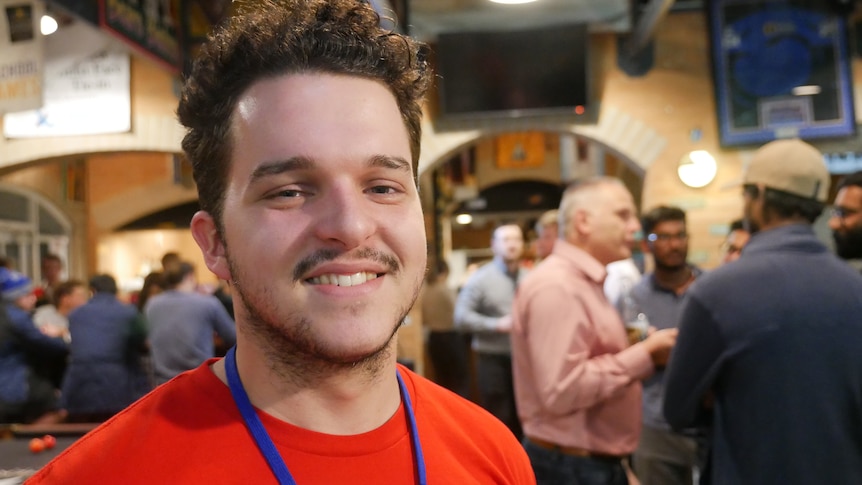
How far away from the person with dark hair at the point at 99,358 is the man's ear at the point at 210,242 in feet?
12.0

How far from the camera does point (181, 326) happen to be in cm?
424

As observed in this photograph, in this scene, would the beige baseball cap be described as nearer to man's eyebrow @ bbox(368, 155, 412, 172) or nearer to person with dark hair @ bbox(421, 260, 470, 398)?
man's eyebrow @ bbox(368, 155, 412, 172)

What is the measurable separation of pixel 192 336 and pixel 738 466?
3.18 m

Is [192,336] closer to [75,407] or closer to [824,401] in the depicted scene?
[75,407]

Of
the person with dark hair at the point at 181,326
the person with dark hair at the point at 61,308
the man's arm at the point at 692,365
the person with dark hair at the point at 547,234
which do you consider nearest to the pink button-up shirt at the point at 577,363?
the man's arm at the point at 692,365

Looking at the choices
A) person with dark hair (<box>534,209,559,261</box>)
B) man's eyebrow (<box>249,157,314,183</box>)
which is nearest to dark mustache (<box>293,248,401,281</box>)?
man's eyebrow (<box>249,157,314,183</box>)

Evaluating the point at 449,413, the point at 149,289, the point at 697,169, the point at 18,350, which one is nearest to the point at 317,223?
the point at 449,413

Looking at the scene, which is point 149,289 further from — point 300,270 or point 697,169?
point 300,270

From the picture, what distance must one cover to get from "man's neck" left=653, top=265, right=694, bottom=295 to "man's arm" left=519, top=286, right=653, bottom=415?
99cm

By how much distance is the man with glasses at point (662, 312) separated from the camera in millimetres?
3021

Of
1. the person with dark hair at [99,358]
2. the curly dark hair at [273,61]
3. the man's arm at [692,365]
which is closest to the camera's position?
the curly dark hair at [273,61]

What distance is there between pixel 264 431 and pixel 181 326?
138 inches

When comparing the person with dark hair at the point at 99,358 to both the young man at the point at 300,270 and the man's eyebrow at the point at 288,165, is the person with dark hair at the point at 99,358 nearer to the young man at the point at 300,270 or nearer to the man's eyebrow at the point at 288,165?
the young man at the point at 300,270

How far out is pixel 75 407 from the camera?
4.37 m
